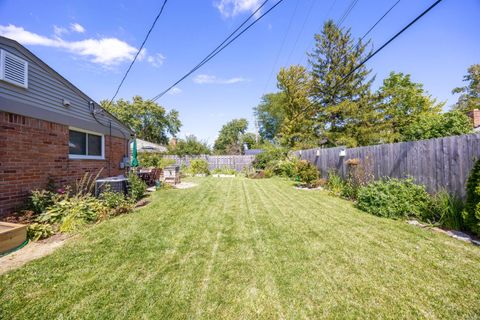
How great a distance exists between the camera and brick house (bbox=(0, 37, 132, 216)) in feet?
14.1

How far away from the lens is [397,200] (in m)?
5.05

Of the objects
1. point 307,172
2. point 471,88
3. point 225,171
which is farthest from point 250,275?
point 471,88

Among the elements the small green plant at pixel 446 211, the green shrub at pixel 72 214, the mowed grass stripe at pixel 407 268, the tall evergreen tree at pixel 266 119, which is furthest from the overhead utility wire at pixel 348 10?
the tall evergreen tree at pixel 266 119

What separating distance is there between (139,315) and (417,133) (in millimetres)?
13145

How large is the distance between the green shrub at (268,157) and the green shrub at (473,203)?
12233mm

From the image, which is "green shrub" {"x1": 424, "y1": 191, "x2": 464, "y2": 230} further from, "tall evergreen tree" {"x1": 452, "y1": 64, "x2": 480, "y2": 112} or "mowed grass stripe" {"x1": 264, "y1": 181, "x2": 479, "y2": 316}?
"tall evergreen tree" {"x1": 452, "y1": 64, "x2": 480, "y2": 112}

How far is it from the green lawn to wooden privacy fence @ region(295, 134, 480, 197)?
56.0 inches

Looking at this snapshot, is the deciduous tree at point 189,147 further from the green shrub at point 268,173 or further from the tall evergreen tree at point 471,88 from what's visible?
the tall evergreen tree at point 471,88

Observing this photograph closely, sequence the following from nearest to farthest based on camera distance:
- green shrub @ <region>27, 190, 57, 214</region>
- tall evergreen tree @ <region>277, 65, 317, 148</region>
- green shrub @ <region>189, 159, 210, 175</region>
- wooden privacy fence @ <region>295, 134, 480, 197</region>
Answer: wooden privacy fence @ <region>295, 134, 480, 197</region>
green shrub @ <region>27, 190, 57, 214</region>
green shrub @ <region>189, 159, 210, 175</region>
tall evergreen tree @ <region>277, 65, 317, 148</region>

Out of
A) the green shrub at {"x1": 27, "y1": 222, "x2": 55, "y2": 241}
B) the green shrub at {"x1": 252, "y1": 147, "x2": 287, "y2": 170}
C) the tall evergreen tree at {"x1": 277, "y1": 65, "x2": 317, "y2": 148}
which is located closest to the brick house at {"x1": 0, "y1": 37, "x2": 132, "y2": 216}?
the green shrub at {"x1": 27, "y1": 222, "x2": 55, "y2": 241}

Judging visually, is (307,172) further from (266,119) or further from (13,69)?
(266,119)

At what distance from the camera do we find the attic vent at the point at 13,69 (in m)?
4.22

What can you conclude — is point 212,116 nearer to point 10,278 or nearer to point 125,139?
point 125,139

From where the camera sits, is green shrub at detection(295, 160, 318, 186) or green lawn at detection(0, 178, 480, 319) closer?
green lawn at detection(0, 178, 480, 319)
